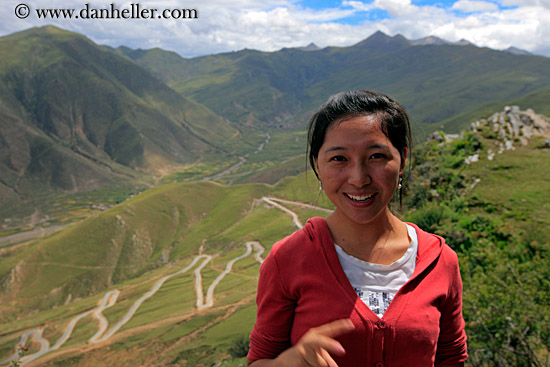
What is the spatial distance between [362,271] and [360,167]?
0.87 m

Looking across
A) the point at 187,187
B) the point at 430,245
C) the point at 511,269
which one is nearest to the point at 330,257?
the point at 430,245

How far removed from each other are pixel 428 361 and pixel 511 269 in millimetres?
13545

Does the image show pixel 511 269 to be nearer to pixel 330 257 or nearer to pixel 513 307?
pixel 513 307

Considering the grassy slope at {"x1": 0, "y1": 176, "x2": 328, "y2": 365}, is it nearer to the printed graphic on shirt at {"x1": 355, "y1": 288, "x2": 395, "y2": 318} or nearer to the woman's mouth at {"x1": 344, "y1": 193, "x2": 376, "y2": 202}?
the printed graphic on shirt at {"x1": 355, "y1": 288, "x2": 395, "y2": 318}

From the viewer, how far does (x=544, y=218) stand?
1872 centimetres

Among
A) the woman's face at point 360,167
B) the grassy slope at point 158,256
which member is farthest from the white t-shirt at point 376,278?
the grassy slope at point 158,256

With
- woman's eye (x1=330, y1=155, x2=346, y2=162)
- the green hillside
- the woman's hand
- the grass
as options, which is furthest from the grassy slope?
woman's eye (x1=330, y1=155, x2=346, y2=162)

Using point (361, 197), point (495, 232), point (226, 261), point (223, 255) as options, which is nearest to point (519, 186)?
point (495, 232)

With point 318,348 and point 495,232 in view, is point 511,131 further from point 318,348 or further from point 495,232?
point 318,348

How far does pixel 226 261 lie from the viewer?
320 ft

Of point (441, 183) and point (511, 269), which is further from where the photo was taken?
point (441, 183)

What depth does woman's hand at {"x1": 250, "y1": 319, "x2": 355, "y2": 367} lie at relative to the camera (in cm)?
266

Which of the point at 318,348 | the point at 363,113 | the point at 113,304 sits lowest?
the point at 113,304

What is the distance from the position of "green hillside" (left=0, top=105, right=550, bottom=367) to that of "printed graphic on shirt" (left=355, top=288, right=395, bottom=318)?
1.05 m
